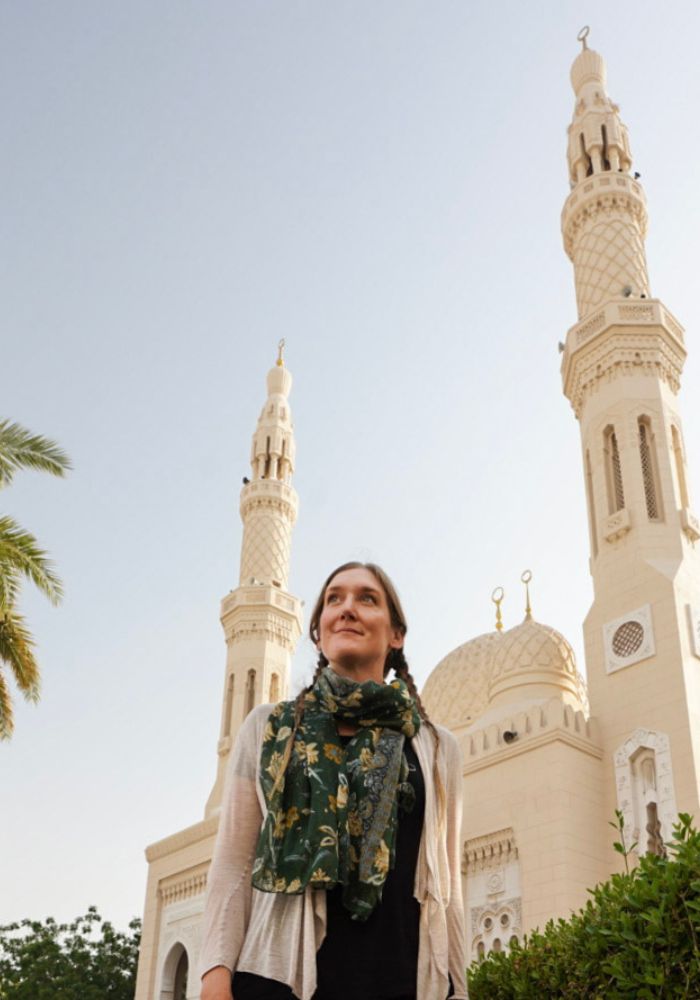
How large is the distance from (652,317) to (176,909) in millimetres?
12800

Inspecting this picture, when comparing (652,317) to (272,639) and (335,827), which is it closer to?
(272,639)

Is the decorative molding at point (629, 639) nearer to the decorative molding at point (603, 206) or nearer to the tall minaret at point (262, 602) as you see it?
the decorative molding at point (603, 206)

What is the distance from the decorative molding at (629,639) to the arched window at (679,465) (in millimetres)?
1941

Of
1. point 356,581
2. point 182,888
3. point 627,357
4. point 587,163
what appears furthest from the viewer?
point 182,888

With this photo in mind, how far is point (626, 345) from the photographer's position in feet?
47.8

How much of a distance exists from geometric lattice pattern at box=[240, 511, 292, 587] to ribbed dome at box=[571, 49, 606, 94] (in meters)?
10.4

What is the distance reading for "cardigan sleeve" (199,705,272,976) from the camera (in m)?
2.06

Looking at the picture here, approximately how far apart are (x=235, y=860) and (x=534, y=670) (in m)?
14.6

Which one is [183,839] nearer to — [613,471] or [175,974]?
[175,974]

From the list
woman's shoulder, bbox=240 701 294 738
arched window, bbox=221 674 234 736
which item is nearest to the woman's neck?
woman's shoulder, bbox=240 701 294 738

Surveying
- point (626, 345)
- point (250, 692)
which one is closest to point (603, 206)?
point (626, 345)

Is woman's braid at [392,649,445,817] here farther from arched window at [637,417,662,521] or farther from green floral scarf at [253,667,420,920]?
arched window at [637,417,662,521]

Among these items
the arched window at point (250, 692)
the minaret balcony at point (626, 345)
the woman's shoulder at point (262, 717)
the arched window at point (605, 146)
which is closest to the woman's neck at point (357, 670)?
the woman's shoulder at point (262, 717)

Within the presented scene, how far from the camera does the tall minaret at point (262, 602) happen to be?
65.1 ft
